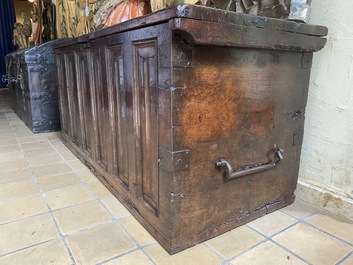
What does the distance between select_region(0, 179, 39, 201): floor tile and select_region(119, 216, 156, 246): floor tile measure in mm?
684

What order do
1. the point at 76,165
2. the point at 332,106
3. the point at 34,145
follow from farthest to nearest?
the point at 34,145, the point at 76,165, the point at 332,106

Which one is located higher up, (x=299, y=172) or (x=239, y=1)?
(x=239, y=1)

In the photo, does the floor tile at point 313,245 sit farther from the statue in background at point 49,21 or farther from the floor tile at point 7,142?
the statue in background at point 49,21

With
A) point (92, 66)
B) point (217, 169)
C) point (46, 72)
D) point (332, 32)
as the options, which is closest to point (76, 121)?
point (92, 66)

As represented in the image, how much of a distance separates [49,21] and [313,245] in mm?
4447

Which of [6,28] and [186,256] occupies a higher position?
[6,28]

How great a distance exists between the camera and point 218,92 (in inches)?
40.4

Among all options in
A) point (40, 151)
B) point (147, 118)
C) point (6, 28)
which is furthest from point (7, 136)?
point (6, 28)

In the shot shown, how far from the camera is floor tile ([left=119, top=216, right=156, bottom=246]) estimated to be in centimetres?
115

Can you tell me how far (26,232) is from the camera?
1213 millimetres

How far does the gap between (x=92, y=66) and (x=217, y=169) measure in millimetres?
996

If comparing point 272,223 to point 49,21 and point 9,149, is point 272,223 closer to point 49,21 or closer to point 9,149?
point 9,149

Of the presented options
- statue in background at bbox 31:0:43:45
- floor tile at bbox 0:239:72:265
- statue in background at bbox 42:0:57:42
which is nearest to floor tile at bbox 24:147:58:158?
floor tile at bbox 0:239:72:265

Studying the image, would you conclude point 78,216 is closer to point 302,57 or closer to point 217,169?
point 217,169
